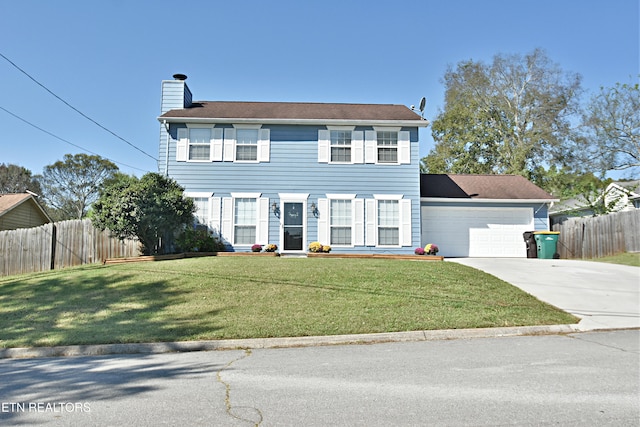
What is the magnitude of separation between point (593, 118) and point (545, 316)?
28.5m

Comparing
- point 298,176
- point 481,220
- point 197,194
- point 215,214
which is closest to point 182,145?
point 197,194

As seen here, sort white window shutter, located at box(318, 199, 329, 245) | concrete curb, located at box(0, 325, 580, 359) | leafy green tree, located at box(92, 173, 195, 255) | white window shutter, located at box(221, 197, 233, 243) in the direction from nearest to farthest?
concrete curb, located at box(0, 325, 580, 359) < leafy green tree, located at box(92, 173, 195, 255) < white window shutter, located at box(221, 197, 233, 243) < white window shutter, located at box(318, 199, 329, 245)

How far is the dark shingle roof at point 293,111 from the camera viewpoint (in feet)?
59.7

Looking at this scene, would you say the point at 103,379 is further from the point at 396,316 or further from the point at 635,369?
the point at 635,369

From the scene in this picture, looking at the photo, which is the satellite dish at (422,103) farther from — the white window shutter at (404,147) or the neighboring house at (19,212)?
the neighboring house at (19,212)

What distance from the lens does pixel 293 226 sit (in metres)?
17.6

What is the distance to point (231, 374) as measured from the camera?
5633mm

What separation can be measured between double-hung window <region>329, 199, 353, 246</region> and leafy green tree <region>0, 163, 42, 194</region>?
39.2m

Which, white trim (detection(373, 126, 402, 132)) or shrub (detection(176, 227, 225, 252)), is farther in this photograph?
white trim (detection(373, 126, 402, 132))

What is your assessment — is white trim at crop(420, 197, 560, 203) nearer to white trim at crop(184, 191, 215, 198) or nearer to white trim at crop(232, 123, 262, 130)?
white trim at crop(232, 123, 262, 130)

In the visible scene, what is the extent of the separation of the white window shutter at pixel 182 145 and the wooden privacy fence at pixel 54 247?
3.85 metres

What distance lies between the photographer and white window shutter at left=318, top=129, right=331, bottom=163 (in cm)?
1803

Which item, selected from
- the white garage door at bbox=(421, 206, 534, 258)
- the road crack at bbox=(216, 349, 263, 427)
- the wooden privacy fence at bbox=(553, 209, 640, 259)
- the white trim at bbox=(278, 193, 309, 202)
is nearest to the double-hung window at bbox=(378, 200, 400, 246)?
the white garage door at bbox=(421, 206, 534, 258)

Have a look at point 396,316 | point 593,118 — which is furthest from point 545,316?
point 593,118
